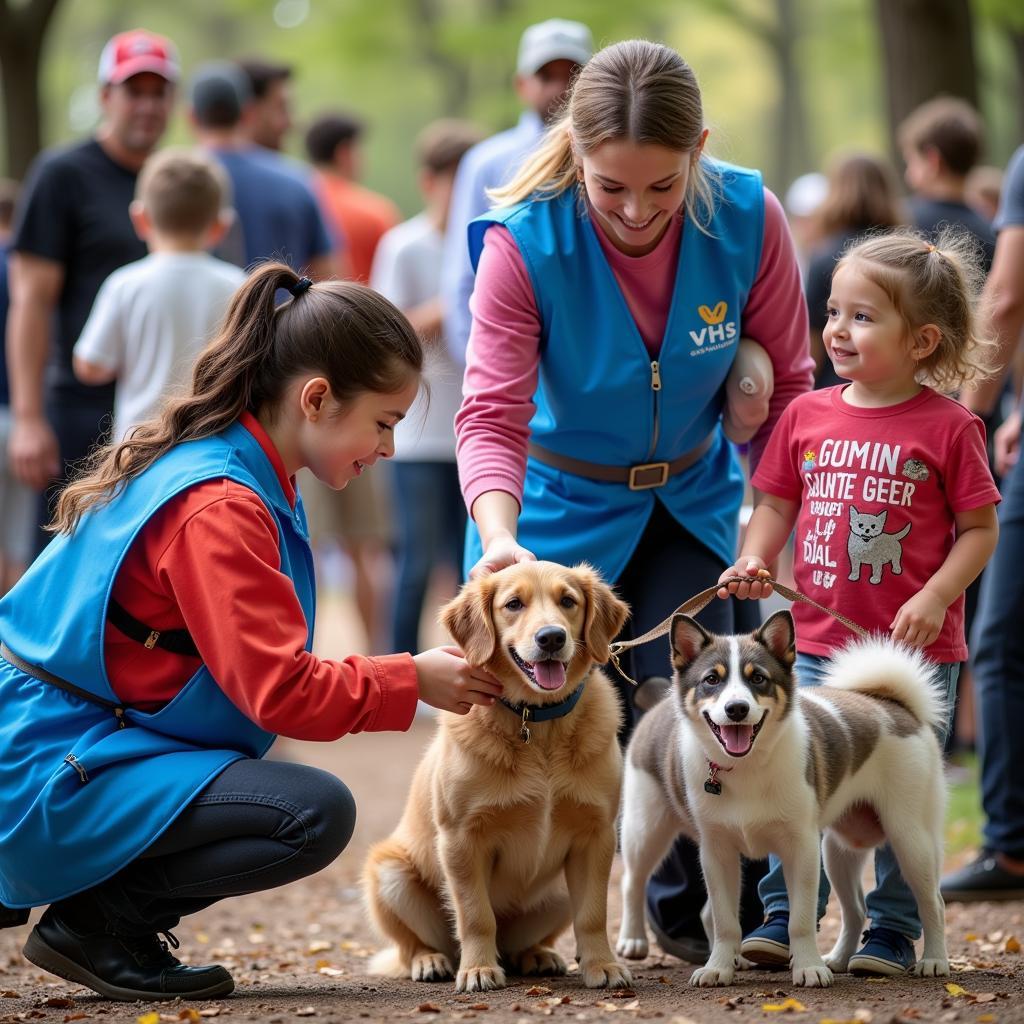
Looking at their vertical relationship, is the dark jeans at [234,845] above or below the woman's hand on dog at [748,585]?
below

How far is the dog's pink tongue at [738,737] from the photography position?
3.79 meters

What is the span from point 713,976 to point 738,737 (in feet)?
2.19

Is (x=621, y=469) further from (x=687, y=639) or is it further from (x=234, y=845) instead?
(x=234, y=845)

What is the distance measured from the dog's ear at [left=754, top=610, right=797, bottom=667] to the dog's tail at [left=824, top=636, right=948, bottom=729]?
0.26 meters

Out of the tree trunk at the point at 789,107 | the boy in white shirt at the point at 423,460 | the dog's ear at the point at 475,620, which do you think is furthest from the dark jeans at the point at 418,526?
the tree trunk at the point at 789,107

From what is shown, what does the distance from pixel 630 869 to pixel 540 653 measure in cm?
94

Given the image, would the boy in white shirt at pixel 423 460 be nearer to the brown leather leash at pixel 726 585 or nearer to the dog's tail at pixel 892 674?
the brown leather leash at pixel 726 585

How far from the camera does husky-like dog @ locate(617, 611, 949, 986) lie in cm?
389

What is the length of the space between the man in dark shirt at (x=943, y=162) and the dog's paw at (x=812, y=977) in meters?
4.46

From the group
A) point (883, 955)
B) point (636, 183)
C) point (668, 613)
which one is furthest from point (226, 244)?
point (883, 955)

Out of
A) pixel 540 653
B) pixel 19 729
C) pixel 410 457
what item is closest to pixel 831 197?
pixel 410 457

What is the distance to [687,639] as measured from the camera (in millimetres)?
3986

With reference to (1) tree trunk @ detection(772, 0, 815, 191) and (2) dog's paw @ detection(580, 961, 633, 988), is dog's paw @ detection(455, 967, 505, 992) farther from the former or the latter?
(1) tree trunk @ detection(772, 0, 815, 191)

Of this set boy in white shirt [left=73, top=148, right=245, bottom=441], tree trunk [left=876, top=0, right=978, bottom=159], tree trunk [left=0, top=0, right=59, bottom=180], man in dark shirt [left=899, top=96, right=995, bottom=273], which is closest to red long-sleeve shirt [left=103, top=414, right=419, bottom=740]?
boy in white shirt [left=73, top=148, right=245, bottom=441]
